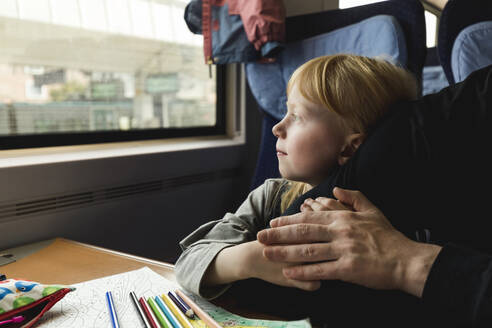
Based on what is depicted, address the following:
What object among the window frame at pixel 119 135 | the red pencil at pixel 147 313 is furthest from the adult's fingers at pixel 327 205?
the window frame at pixel 119 135

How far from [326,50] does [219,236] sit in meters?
1.03

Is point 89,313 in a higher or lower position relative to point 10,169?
lower

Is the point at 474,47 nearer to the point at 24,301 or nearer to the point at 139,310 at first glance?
the point at 139,310

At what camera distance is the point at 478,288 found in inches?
21.4

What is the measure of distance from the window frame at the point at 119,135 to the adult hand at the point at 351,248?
52.7 inches

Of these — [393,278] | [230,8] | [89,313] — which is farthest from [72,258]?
[230,8]

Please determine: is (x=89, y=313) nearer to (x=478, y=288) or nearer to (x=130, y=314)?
(x=130, y=314)

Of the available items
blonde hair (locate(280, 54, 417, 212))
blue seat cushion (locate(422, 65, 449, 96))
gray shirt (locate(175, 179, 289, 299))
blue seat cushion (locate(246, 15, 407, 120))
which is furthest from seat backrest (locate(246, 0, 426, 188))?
blue seat cushion (locate(422, 65, 449, 96))

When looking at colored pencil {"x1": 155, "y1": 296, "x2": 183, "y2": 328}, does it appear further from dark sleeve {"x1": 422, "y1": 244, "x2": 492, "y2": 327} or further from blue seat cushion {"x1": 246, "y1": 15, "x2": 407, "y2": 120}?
blue seat cushion {"x1": 246, "y1": 15, "x2": 407, "y2": 120}

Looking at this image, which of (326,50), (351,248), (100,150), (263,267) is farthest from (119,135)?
(351,248)

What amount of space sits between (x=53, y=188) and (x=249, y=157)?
1.18 meters

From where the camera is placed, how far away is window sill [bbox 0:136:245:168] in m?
1.45

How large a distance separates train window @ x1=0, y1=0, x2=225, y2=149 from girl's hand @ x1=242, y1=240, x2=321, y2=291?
1300 mm

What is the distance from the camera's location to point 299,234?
656 mm
